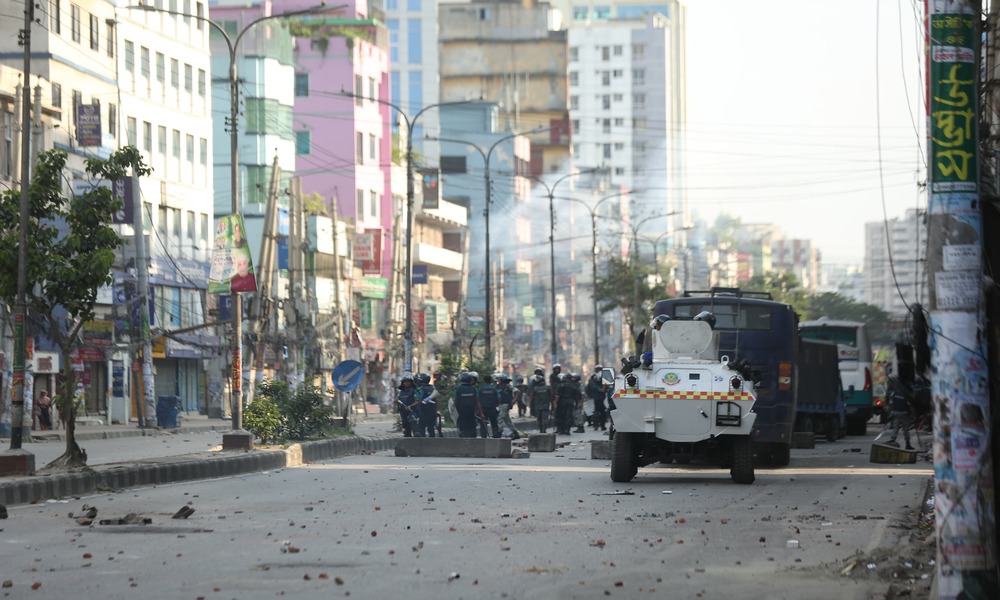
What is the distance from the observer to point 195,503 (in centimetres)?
1894

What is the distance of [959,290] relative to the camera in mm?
9336

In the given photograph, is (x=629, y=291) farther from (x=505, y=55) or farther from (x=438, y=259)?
Result: (x=505, y=55)

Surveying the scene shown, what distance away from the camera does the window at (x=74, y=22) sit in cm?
5697

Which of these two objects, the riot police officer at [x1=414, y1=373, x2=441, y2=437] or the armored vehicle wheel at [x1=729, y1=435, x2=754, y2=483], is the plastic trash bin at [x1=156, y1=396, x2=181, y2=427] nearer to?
the riot police officer at [x1=414, y1=373, x2=441, y2=437]

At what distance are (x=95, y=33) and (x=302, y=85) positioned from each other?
30472 millimetres

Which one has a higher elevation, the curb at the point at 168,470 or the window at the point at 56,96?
the window at the point at 56,96

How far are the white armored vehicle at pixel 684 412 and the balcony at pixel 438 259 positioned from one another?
70.7 m

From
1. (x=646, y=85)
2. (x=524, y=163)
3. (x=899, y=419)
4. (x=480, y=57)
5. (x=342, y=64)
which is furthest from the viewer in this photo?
(x=646, y=85)

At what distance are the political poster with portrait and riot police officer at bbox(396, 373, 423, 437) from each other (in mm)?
5045

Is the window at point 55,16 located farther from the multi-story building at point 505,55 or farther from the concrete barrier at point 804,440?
the multi-story building at point 505,55

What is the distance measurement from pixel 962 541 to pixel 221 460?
1770 centimetres

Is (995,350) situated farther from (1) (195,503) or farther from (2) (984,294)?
(1) (195,503)

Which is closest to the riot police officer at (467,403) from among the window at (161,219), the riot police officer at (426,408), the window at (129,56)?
the riot police officer at (426,408)

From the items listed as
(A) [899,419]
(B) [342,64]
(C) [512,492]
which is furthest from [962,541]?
(B) [342,64]
